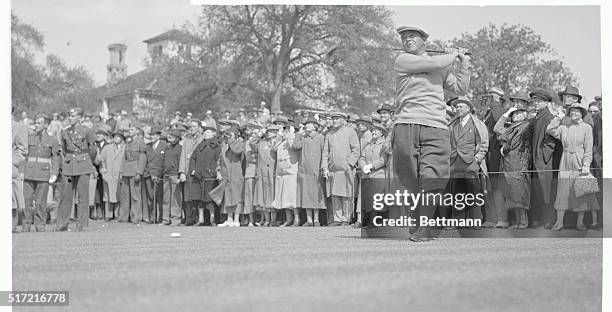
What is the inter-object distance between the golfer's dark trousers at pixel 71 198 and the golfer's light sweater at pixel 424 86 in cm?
763

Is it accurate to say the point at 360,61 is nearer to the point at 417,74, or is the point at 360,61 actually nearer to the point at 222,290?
the point at 417,74

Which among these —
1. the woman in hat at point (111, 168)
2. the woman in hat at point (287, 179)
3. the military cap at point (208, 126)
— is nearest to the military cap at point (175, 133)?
the military cap at point (208, 126)

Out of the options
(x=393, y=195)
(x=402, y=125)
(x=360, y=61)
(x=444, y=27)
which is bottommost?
(x=393, y=195)

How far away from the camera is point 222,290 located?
5.79 meters

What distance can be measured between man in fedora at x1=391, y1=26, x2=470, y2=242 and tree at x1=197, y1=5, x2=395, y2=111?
71.0ft

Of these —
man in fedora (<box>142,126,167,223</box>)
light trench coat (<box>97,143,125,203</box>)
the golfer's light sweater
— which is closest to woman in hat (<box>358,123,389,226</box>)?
the golfer's light sweater

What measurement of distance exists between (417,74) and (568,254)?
3037 mm

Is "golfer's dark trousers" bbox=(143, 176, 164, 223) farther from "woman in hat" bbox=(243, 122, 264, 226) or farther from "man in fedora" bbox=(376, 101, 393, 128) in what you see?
"man in fedora" bbox=(376, 101, 393, 128)

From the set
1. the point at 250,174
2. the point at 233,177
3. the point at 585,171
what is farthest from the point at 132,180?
the point at 585,171

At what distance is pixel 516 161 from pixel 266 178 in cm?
666

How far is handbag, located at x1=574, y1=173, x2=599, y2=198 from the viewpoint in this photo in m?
11.6

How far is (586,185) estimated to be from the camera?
11.6 metres

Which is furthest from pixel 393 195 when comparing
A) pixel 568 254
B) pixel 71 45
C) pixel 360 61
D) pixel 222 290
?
pixel 360 61

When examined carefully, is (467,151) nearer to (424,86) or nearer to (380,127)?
(424,86)
